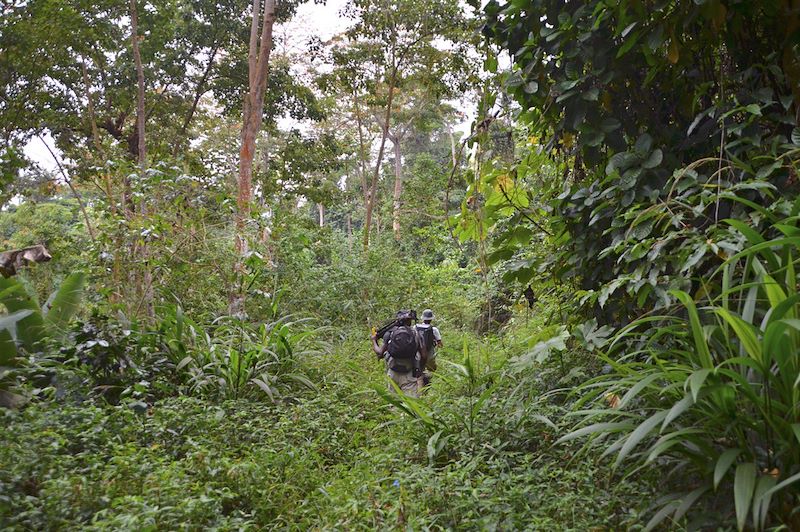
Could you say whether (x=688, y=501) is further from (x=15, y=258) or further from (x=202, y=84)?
(x=202, y=84)

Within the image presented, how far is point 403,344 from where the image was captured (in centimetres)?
631

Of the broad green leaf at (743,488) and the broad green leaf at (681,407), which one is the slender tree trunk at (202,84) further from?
the broad green leaf at (743,488)

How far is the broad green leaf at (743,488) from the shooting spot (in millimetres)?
2076

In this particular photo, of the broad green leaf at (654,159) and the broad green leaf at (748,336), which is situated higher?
the broad green leaf at (654,159)

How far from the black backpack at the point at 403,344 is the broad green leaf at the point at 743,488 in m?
4.17

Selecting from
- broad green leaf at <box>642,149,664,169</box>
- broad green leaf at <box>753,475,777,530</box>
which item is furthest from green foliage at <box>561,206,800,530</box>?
broad green leaf at <box>642,149,664,169</box>

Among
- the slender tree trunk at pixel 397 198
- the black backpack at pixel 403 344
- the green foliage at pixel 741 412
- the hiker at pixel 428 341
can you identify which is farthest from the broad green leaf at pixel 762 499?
the slender tree trunk at pixel 397 198

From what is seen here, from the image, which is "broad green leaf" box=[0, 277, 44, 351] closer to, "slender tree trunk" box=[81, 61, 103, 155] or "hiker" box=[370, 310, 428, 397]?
"hiker" box=[370, 310, 428, 397]

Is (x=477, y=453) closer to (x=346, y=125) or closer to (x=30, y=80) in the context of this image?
(x=30, y=80)

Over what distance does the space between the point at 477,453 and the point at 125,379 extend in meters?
3.05

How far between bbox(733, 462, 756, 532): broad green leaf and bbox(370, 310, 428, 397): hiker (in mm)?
4187

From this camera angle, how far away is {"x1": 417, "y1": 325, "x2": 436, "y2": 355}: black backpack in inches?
261

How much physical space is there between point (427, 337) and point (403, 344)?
0.46m

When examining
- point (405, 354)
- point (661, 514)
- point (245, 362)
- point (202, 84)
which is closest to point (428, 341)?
point (405, 354)
